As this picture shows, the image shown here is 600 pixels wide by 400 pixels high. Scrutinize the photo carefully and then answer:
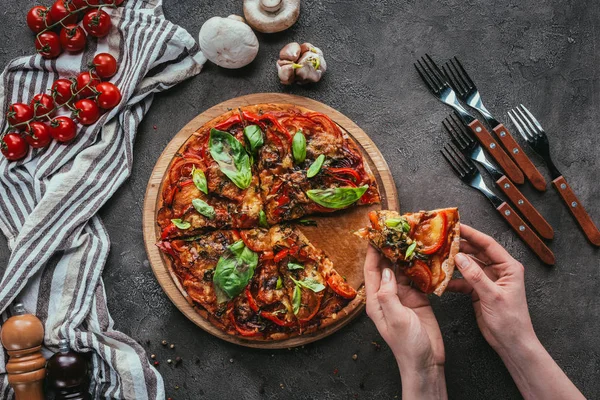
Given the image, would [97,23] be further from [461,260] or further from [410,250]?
[461,260]

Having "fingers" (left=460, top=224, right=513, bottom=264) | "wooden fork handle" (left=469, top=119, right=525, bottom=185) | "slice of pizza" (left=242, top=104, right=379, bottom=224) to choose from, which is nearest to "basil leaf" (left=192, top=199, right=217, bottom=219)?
"slice of pizza" (left=242, top=104, right=379, bottom=224)

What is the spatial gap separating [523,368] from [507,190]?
5.04 feet

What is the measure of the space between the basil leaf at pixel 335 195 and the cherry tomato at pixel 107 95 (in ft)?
6.26

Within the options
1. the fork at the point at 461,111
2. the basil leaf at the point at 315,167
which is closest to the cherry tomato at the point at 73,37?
the basil leaf at the point at 315,167

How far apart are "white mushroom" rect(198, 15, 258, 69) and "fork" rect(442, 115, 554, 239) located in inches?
74.4

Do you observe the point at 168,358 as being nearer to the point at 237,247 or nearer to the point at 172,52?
the point at 237,247

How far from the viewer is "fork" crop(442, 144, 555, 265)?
5301 mm

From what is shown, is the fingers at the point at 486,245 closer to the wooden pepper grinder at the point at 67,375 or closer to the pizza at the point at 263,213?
the pizza at the point at 263,213

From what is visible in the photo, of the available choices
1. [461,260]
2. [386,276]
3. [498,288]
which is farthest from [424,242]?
[498,288]

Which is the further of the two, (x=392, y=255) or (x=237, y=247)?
(x=237, y=247)

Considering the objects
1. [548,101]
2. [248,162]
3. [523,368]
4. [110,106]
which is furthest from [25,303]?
[548,101]

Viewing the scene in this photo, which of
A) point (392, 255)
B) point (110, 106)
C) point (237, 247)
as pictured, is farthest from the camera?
point (110, 106)

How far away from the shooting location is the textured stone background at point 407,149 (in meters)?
5.36

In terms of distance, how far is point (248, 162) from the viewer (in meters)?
5.02
